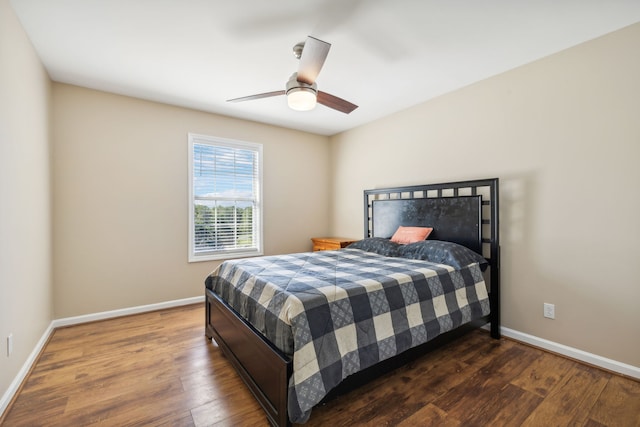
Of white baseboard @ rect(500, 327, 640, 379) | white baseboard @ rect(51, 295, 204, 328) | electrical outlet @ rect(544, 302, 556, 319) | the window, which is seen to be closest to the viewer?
white baseboard @ rect(500, 327, 640, 379)

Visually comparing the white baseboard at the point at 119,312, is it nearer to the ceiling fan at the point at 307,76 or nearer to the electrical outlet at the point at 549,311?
the ceiling fan at the point at 307,76

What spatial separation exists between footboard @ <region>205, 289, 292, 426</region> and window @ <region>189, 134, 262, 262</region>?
5.04 feet

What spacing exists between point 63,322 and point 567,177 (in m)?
5.04

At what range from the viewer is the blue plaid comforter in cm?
148

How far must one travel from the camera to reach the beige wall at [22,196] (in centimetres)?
178

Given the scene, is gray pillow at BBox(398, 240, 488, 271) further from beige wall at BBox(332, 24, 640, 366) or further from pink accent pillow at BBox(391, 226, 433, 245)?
beige wall at BBox(332, 24, 640, 366)

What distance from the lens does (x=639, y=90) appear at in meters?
2.04

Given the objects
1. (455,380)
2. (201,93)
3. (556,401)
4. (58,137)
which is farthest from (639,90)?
(58,137)

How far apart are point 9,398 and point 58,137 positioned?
2.42 meters

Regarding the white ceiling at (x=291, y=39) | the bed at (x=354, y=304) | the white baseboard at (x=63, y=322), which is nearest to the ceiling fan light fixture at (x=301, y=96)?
the white ceiling at (x=291, y=39)

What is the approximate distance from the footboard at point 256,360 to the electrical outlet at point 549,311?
7.86 feet

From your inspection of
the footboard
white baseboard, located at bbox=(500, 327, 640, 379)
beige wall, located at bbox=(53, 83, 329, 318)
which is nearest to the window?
beige wall, located at bbox=(53, 83, 329, 318)

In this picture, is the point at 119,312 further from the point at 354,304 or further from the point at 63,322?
the point at 354,304

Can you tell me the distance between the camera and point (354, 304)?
172 cm
